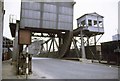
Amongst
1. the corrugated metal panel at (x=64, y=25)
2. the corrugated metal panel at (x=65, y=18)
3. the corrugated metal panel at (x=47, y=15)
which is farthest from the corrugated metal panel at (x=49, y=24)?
the corrugated metal panel at (x=65, y=18)

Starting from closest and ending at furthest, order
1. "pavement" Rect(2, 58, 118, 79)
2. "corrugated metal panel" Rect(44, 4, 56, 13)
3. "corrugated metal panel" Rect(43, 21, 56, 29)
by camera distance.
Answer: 1. "pavement" Rect(2, 58, 118, 79)
2. "corrugated metal panel" Rect(43, 21, 56, 29)
3. "corrugated metal panel" Rect(44, 4, 56, 13)

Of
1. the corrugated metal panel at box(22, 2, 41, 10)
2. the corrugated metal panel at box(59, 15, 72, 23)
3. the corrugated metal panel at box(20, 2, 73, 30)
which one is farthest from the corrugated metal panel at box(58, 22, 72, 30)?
the corrugated metal panel at box(22, 2, 41, 10)

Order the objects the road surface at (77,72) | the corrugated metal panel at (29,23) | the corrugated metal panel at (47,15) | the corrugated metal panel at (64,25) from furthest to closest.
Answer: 1. the corrugated metal panel at (64,25)
2. the corrugated metal panel at (47,15)
3. the corrugated metal panel at (29,23)
4. the road surface at (77,72)

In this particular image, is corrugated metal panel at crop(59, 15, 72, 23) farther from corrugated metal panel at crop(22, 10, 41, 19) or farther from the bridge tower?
corrugated metal panel at crop(22, 10, 41, 19)

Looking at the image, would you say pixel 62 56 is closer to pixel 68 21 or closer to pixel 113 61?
pixel 68 21

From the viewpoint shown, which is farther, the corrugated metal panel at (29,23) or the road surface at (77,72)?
the corrugated metal panel at (29,23)

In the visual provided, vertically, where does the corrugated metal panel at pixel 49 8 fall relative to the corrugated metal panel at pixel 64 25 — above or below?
above

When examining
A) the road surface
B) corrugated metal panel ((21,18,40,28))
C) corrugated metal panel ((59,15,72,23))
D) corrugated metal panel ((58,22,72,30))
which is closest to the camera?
the road surface

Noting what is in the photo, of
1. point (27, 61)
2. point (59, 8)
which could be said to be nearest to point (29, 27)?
point (59, 8)

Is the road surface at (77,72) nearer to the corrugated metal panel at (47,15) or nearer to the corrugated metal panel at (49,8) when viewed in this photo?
the corrugated metal panel at (47,15)

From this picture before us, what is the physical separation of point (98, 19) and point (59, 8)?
261 inches

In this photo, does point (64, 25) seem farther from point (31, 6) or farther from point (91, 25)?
point (31, 6)

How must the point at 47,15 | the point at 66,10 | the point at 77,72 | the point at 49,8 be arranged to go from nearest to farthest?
the point at 77,72 < the point at 47,15 < the point at 49,8 < the point at 66,10

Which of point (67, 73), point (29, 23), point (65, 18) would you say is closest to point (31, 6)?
point (29, 23)
